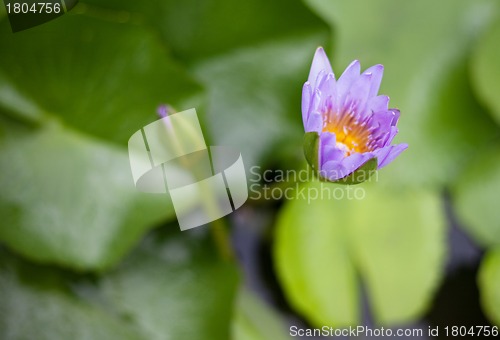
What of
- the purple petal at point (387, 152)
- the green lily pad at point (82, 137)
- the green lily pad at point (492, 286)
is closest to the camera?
the purple petal at point (387, 152)

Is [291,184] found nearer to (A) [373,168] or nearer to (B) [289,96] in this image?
(B) [289,96]

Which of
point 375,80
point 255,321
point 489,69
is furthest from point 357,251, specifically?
point 375,80

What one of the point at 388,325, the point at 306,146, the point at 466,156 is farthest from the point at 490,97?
the point at 306,146

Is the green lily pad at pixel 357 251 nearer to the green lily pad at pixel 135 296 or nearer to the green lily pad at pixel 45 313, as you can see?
the green lily pad at pixel 135 296

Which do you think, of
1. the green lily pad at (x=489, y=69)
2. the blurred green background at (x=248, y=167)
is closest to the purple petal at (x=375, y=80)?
the blurred green background at (x=248, y=167)

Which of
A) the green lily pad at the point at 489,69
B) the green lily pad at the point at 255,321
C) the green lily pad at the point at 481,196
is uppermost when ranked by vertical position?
the green lily pad at the point at 489,69

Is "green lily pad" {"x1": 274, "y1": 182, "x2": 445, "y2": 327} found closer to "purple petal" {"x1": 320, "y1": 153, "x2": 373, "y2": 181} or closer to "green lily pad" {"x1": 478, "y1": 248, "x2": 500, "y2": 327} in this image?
"green lily pad" {"x1": 478, "y1": 248, "x2": 500, "y2": 327}

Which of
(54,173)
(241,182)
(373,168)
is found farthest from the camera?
(241,182)
